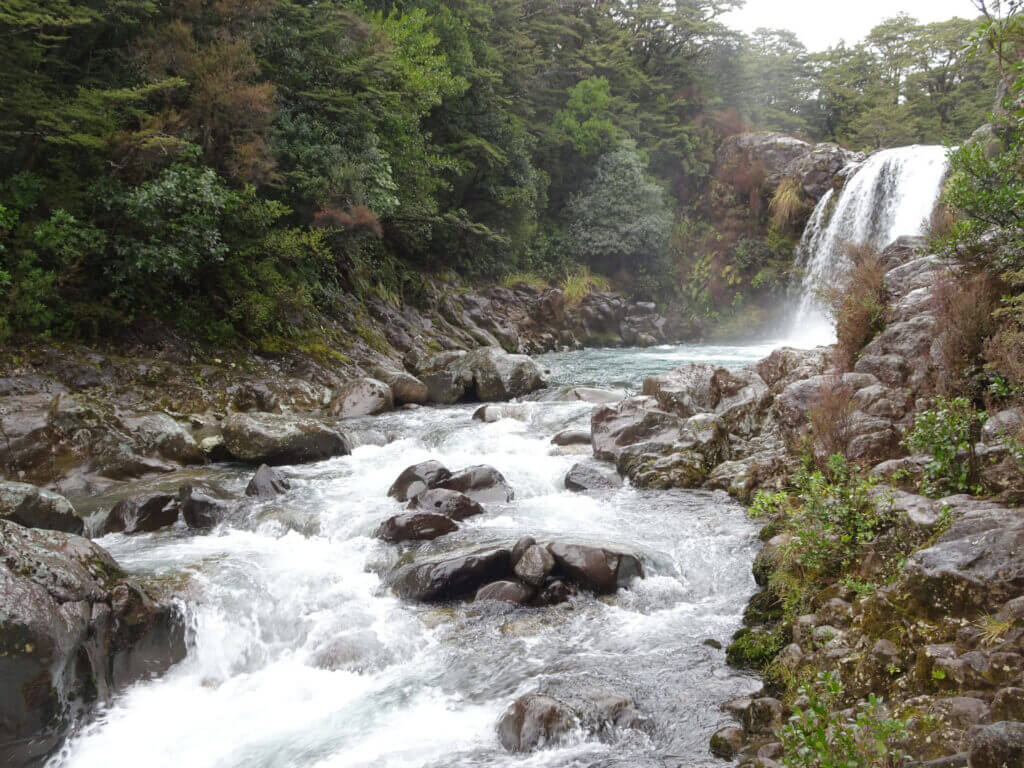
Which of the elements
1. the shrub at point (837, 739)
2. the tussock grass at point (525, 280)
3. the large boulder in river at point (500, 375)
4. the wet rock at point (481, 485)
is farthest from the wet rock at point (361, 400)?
the tussock grass at point (525, 280)

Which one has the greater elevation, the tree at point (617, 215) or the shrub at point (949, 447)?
the tree at point (617, 215)

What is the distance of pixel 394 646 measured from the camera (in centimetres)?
575

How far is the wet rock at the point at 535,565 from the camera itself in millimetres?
6484

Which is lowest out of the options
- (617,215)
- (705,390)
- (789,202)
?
(705,390)

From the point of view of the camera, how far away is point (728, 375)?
39.9ft

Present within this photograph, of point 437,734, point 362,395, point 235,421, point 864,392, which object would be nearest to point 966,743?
point 437,734

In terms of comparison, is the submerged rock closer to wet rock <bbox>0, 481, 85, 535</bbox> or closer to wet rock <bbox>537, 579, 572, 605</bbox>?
wet rock <bbox>0, 481, 85, 535</bbox>

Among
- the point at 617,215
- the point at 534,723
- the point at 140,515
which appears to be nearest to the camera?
the point at 534,723

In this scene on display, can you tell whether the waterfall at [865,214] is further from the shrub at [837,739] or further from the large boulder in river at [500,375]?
the shrub at [837,739]

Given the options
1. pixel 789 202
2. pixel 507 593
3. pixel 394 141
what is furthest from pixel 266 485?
pixel 789 202

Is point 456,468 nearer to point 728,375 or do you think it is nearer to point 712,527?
point 712,527

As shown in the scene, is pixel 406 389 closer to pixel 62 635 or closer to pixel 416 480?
pixel 416 480

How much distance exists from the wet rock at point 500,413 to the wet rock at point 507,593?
6599mm

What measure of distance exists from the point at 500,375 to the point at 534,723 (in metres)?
11.4
